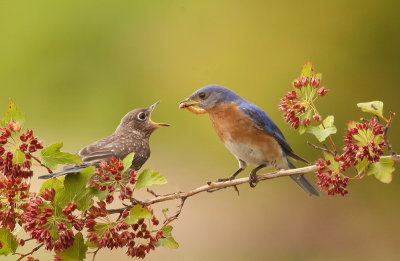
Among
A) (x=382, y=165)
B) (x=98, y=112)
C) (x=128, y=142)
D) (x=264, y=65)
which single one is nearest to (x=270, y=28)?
(x=264, y=65)

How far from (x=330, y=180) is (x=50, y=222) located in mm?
1087

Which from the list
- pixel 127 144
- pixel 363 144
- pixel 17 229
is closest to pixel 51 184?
pixel 17 229

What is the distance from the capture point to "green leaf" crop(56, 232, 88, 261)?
2.69m

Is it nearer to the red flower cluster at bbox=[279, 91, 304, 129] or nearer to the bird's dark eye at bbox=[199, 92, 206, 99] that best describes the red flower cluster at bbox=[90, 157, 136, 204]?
the red flower cluster at bbox=[279, 91, 304, 129]

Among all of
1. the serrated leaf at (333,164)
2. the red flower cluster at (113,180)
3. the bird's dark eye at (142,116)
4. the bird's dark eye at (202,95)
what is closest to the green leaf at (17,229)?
the red flower cluster at (113,180)

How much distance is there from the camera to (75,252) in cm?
270

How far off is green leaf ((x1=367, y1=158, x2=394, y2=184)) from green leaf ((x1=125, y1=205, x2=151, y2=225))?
88 centimetres

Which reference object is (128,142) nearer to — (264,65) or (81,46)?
(264,65)

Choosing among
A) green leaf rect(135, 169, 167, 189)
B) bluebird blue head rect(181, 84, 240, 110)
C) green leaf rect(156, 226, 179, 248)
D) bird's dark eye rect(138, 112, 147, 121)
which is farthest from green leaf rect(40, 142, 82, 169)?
bird's dark eye rect(138, 112, 147, 121)

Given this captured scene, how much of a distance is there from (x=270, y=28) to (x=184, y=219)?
12.7ft

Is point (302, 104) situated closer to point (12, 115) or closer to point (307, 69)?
point (307, 69)

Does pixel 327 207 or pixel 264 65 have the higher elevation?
pixel 264 65

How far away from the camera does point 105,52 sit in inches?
481

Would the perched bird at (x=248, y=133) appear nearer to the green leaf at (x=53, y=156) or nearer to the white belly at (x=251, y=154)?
the white belly at (x=251, y=154)
